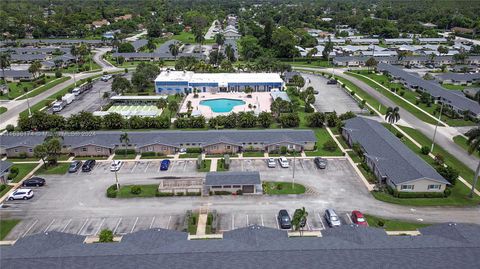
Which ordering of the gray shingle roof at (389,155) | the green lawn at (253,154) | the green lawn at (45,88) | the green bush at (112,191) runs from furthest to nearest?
1. the green lawn at (45,88)
2. the green lawn at (253,154)
3. the gray shingle roof at (389,155)
4. the green bush at (112,191)

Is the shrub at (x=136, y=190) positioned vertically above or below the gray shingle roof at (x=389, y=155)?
below

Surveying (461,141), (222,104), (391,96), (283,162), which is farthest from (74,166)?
(391,96)

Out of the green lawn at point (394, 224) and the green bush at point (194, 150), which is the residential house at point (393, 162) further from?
the green bush at point (194, 150)

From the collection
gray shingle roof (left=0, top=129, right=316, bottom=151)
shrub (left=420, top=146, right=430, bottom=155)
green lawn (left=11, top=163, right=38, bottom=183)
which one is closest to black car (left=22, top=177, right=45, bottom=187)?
green lawn (left=11, top=163, right=38, bottom=183)

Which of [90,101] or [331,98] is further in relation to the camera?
[331,98]

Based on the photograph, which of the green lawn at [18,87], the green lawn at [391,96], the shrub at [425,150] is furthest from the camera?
the green lawn at [18,87]

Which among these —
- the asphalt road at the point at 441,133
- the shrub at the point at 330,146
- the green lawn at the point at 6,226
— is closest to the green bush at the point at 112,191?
the green lawn at the point at 6,226

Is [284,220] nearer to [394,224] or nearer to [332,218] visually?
[332,218]

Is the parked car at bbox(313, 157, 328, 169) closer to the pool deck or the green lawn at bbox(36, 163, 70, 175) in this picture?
the pool deck
